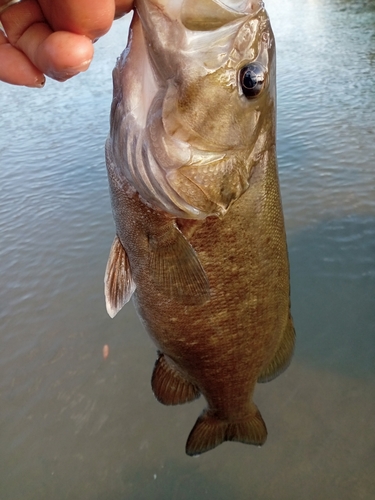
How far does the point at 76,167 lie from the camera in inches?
333

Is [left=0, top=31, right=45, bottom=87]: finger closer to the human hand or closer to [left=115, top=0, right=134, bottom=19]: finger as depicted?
the human hand

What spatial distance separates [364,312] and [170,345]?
11.7ft

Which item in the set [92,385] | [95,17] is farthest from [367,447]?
[95,17]

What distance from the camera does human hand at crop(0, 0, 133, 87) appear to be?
3.13ft

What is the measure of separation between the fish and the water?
7.08 feet

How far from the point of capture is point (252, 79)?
1356mm

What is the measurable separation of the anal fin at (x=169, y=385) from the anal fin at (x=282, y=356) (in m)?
0.34

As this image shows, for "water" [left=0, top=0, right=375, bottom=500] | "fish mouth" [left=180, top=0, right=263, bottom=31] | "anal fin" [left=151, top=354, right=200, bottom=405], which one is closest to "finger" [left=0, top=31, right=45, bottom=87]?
"fish mouth" [left=180, top=0, right=263, bottom=31]

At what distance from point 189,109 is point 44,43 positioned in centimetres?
46

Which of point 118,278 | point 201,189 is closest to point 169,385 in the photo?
point 118,278

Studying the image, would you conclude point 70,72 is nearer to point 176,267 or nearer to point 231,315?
point 176,267

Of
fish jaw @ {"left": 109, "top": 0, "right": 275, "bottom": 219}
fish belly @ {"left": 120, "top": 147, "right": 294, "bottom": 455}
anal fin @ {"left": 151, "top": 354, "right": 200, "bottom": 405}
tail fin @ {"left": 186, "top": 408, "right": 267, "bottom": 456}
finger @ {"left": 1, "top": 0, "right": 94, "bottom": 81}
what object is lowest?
tail fin @ {"left": 186, "top": 408, "right": 267, "bottom": 456}

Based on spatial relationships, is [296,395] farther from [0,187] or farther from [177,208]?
[0,187]

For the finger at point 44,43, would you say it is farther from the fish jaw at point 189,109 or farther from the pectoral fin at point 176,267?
the pectoral fin at point 176,267
